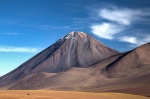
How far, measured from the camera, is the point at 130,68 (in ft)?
593

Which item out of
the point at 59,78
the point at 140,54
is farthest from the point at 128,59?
the point at 59,78

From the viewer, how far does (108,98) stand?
145 feet

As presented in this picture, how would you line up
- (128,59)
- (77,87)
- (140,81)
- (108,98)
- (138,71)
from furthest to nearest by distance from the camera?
(128,59)
(138,71)
(77,87)
(140,81)
(108,98)

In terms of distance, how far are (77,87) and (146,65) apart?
155ft

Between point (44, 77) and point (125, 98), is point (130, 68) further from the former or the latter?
point (125, 98)

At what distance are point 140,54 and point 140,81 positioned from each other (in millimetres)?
64024

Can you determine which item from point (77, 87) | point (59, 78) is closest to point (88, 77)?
point (59, 78)

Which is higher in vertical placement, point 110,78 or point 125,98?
point 110,78

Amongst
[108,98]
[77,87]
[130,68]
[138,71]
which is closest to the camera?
[108,98]

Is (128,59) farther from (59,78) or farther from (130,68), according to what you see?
(59,78)

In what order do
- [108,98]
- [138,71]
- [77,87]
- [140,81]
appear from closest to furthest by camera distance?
[108,98] < [140,81] < [77,87] < [138,71]

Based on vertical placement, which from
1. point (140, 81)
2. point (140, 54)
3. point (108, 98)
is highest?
point (140, 54)

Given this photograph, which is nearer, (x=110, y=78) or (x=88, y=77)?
(x=110, y=78)

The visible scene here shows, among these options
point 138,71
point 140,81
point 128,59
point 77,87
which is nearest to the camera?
point 140,81
